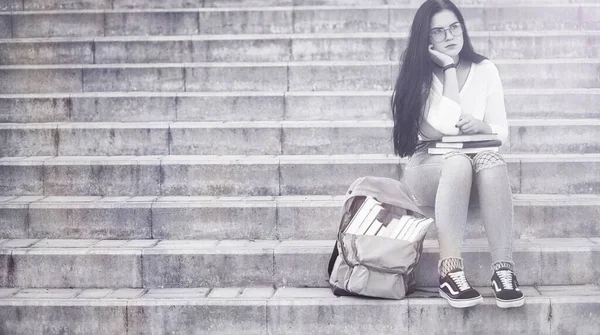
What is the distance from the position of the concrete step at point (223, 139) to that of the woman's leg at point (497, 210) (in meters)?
1.57

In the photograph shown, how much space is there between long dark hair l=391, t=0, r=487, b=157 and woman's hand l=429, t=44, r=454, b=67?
3 centimetres

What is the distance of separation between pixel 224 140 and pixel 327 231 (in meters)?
1.34

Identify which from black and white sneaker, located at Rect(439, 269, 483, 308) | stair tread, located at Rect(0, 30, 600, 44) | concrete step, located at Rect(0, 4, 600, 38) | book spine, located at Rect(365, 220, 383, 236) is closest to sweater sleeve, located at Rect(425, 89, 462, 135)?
book spine, located at Rect(365, 220, 383, 236)

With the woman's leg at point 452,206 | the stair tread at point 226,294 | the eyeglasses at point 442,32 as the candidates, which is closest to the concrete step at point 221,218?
the stair tread at point 226,294

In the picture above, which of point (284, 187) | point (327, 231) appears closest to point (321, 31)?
point (284, 187)

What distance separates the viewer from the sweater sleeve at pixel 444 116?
169 inches

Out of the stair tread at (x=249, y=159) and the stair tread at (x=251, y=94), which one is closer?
the stair tread at (x=249, y=159)

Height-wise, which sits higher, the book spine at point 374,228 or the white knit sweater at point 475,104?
the white knit sweater at point 475,104

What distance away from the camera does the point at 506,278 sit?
3.89 meters

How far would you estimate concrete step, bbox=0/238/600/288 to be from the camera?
4.34m

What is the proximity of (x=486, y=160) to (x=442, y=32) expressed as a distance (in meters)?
0.95

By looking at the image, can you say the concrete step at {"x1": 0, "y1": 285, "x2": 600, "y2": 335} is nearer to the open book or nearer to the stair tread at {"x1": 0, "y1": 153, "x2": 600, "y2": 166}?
the open book

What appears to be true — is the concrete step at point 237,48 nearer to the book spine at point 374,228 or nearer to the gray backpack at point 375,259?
the gray backpack at point 375,259

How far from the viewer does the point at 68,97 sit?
6.05 m
